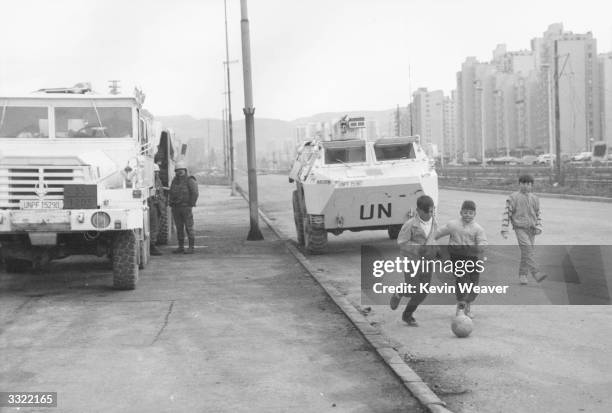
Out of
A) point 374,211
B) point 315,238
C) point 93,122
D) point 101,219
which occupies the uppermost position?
point 93,122

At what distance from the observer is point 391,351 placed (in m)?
7.90

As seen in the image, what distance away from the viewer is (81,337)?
8.91 m

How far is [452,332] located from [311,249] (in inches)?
305

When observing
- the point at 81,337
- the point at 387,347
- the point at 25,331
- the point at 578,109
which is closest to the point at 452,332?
the point at 387,347

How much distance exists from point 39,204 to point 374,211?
6.40 meters

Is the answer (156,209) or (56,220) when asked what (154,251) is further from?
(56,220)

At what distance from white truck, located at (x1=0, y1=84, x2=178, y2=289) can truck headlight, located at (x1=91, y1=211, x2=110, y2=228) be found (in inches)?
0.5

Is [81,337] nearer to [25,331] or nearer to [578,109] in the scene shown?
[25,331]

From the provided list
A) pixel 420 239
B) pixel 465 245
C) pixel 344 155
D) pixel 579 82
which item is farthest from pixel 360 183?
pixel 579 82

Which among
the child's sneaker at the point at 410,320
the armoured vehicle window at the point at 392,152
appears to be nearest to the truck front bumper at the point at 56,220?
the child's sneaker at the point at 410,320

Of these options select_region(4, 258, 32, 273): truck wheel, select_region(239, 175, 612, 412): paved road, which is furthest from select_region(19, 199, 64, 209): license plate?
select_region(239, 175, 612, 412): paved road

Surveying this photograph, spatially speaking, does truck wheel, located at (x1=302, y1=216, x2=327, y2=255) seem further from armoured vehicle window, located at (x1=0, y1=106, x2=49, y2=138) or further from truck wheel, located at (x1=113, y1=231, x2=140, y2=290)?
armoured vehicle window, located at (x1=0, y1=106, x2=49, y2=138)

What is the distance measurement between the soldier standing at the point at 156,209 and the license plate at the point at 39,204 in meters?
4.87

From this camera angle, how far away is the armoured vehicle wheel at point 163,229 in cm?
1909
